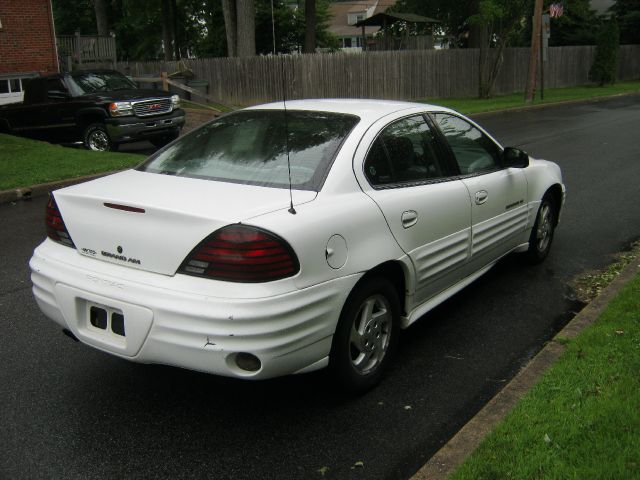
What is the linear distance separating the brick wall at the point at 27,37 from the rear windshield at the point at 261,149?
19.3 meters

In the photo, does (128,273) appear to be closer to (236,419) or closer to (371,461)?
(236,419)

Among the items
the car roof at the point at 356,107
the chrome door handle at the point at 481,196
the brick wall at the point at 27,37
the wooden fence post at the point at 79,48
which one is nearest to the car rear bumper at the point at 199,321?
the car roof at the point at 356,107

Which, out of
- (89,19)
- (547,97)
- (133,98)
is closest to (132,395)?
(133,98)

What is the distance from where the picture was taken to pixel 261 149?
13.8 feet

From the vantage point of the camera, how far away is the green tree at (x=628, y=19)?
48.9 meters

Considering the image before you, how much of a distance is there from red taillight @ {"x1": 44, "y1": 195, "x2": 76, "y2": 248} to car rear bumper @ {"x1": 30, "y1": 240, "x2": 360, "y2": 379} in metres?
0.23

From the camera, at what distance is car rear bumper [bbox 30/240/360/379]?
10.5ft

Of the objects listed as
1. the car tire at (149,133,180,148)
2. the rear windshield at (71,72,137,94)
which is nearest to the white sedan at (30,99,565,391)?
the car tire at (149,133,180,148)

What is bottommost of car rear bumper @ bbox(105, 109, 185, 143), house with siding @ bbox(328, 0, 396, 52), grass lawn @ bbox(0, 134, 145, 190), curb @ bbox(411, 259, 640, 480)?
curb @ bbox(411, 259, 640, 480)

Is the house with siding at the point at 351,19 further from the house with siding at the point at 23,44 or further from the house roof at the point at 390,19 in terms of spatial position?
the house with siding at the point at 23,44

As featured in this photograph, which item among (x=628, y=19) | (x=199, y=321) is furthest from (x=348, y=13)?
(x=199, y=321)

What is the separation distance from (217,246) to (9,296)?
311cm

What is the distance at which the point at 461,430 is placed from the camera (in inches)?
135

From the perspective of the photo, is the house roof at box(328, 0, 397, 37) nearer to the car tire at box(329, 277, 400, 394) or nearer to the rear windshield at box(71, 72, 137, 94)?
the rear windshield at box(71, 72, 137, 94)
